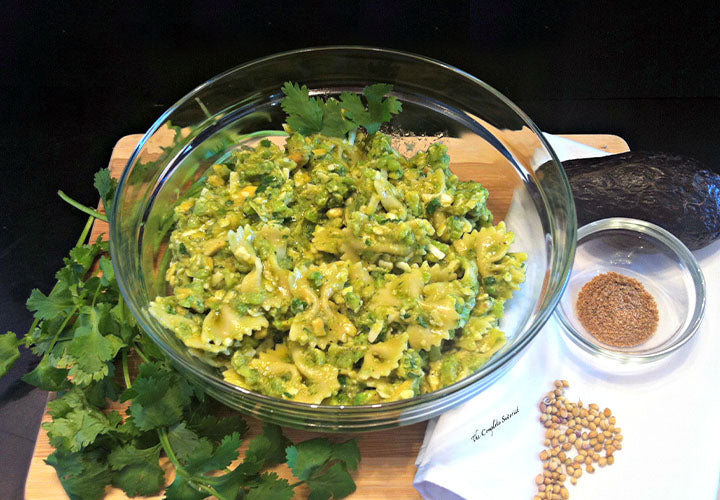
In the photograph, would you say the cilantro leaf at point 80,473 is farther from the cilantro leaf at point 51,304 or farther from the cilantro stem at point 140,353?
the cilantro leaf at point 51,304

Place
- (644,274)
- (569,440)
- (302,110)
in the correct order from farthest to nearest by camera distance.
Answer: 1. (644,274)
2. (302,110)
3. (569,440)

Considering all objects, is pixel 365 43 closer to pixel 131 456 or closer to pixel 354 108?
pixel 354 108

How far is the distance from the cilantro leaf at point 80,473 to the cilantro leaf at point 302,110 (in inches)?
55.4

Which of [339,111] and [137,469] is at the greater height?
[339,111]

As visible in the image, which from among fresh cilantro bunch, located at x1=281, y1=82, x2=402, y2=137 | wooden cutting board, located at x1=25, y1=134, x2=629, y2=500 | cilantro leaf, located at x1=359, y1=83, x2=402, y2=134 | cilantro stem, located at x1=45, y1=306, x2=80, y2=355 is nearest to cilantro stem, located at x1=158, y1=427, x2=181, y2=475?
wooden cutting board, located at x1=25, y1=134, x2=629, y2=500

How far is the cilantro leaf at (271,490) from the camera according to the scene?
6.64 feet

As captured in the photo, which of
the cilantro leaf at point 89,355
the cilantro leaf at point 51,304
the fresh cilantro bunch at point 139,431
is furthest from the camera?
the cilantro leaf at point 51,304

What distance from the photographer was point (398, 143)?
2688 mm

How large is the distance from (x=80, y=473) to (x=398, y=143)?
172 cm

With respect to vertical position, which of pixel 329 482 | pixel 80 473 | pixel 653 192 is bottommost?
pixel 80 473

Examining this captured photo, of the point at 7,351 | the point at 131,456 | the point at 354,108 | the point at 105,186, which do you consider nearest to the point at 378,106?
the point at 354,108

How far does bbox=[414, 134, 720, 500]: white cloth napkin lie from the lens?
7.17 ft

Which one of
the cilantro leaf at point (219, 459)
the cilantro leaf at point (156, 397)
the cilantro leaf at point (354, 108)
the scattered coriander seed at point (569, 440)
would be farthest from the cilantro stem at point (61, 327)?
the scattered coriander seed at point (569, 440)

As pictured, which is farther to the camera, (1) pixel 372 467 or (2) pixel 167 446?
(1) pixel 372 467
